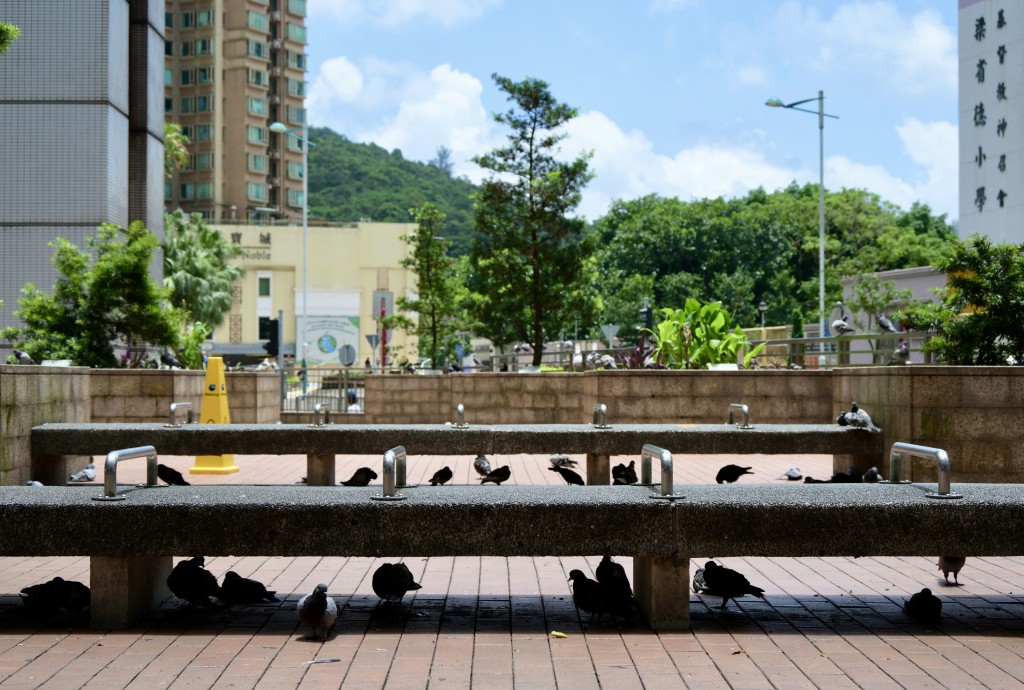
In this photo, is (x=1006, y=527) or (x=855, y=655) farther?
→ (x=1006, y=527)

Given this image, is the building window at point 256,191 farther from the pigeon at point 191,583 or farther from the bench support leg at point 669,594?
the bench support leg at point 669,594

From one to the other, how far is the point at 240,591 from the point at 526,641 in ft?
5.19

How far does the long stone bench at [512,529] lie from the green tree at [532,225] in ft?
79.1

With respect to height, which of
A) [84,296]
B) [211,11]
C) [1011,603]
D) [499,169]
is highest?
[211,11]

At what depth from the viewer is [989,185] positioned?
67250mm

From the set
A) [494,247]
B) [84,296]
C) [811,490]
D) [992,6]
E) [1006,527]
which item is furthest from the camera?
[992,6]

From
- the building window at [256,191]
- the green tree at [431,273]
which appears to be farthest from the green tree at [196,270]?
the building window at [256,191]

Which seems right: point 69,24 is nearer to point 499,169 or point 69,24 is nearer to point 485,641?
point 499,169

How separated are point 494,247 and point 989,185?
153ft

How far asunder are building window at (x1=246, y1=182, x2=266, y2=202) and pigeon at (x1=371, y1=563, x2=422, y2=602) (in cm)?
8773

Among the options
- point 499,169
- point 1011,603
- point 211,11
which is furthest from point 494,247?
point 211,11

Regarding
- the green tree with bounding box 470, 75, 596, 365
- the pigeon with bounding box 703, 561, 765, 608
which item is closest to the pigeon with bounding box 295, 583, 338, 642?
the pigeon with bounding box 703, 561, 765, 608

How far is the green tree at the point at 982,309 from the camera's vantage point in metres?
11.9

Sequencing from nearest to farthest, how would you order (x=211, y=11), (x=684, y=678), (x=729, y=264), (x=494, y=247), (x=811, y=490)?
1. (x=684, y=678)
2. (x=811, y=490)
3. (x=494, y=247)
4. (x=729, y=264)
5. (x=211, y=11)
